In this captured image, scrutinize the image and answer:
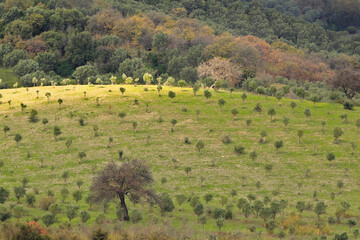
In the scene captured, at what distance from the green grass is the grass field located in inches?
1058

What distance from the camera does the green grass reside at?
438ft

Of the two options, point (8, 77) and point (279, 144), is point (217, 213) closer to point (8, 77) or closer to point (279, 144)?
point (279, 144)

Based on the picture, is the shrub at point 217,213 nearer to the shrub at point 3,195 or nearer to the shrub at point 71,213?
the shrub at point 71,213

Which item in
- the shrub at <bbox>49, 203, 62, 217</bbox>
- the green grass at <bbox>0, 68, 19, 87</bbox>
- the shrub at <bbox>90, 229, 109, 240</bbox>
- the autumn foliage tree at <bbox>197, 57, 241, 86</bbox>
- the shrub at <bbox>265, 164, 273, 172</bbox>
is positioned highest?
the shrub at <bbox>90, 229, 109, 240</bbox>

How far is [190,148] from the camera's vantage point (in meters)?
80.2

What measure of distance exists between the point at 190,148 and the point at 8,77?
75.6 meters

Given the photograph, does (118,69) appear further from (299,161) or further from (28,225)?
(28,225)

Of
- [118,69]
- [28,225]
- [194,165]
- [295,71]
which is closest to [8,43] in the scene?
[118,69]

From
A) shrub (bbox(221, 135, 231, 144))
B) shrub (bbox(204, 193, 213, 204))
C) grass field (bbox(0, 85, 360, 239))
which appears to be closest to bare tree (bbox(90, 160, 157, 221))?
grass field (bbox(0, 85, 360, 239))

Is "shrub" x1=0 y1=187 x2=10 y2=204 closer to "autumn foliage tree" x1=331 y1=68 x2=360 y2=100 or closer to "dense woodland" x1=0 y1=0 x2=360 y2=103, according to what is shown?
"dense woodland" x1=0 y1=0 x2=360 y2=103

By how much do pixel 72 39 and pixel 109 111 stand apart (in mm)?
71084

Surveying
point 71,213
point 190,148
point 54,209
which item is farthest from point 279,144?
point 54,209

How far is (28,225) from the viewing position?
151 feet

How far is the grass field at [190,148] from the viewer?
63500 mm
